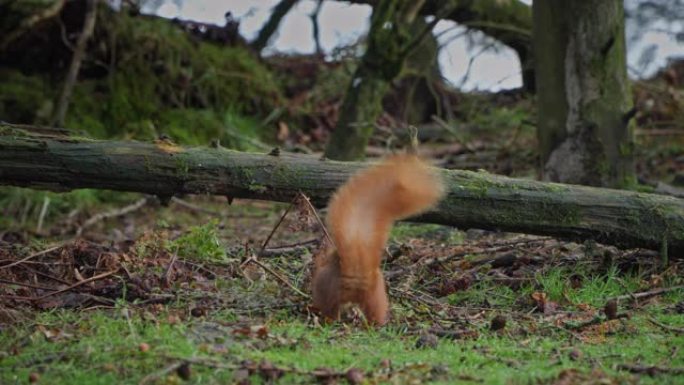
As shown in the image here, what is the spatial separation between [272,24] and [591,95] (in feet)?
17.5

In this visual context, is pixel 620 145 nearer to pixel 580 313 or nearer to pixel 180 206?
pixel 580 313

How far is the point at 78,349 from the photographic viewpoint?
12.1 ft

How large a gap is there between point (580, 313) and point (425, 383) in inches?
61.4

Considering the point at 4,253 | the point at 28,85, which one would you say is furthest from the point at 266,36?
the point at 4,253

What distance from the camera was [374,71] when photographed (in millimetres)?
8742

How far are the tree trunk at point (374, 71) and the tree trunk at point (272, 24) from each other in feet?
10.3

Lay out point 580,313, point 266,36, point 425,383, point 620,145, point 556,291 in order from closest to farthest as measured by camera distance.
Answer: point 425,383 < point 580,313 < point 556,291 < point 620,145 < point 266,36

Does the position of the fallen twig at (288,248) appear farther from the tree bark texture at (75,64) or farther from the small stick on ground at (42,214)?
the tree bark texture at (75,64)

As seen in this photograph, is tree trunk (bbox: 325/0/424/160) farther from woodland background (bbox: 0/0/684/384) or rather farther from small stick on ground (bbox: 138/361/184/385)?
small stick on ground (bbox: 138/361/184/385)

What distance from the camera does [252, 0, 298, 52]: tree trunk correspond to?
11884 mm

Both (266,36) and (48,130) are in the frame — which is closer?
(48,130)

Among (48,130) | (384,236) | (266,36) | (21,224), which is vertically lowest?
(21,224)

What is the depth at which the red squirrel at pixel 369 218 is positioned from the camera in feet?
13.6

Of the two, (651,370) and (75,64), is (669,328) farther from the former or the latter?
(75,64)
